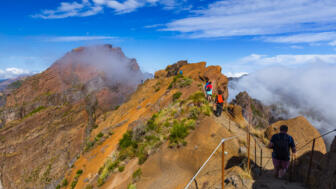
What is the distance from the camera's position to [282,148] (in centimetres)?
731

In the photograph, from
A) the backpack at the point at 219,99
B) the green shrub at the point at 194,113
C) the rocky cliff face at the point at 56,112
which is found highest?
the backpack at the point at 219,99

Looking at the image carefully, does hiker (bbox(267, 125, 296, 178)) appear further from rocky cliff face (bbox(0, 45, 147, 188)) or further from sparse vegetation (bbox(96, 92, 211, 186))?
rocky cliff face (bbox(0, 45, 147, 188))

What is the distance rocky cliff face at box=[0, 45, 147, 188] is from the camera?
220ft

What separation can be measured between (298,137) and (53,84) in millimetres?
132141

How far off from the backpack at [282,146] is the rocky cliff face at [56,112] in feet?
96.0

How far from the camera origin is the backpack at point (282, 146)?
7.27 metres

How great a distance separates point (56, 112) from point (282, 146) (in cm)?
10416

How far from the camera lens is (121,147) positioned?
1616 cm

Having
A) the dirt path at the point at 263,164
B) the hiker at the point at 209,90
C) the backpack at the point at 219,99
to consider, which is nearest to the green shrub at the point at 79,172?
the dirt path at the point at 263,164

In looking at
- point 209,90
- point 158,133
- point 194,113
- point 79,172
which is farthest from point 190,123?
point 79,172

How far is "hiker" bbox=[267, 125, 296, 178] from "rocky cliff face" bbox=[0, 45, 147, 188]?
2905 cm

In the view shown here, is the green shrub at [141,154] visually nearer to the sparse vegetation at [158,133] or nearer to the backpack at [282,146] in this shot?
the sparse vegetation at [158,133]

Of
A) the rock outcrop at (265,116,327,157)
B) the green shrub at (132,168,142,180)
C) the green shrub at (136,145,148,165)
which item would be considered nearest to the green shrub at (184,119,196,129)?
the green shrub at (136,145,148,165)

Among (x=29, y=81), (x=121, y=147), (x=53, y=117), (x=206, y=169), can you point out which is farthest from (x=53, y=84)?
(x=206, y=169)
